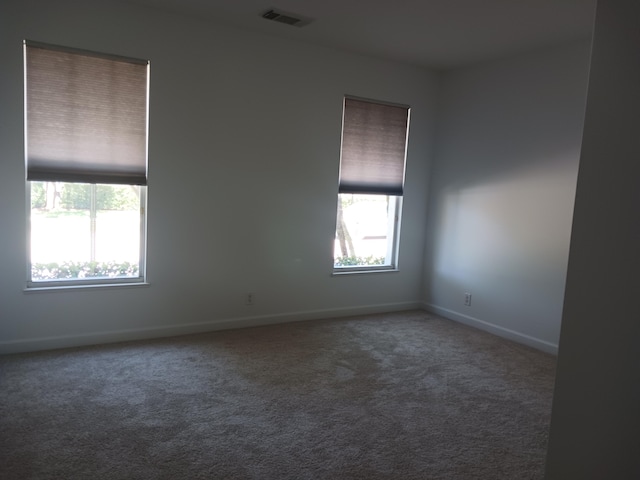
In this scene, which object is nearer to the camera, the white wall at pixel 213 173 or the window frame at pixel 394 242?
the white wall at pixel 213 173

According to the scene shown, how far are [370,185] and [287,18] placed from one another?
197 cm

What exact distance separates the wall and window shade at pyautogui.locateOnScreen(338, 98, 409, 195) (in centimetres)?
344

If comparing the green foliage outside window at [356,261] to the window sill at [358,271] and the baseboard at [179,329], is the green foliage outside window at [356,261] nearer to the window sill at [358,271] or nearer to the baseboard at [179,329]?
the window sill at [358,271]

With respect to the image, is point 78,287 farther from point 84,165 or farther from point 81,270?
point 84,165

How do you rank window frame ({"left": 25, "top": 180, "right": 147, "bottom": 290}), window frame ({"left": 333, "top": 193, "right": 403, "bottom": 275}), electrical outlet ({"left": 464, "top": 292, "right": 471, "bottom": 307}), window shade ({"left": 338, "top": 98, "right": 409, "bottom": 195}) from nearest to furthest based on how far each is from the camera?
window frame ({"left": 25, "top": 180, "right": 147, "bottom": 290}) → window shade ({"left": 338, "top": 98, "right": 409, "bottom": 195}) → electrical outlet ({"left": 464, "top": 292, "right": 471, "bottom": 307}) → window frame ({"left": 333, "top": 193, "right": 403, "bottom": 275})

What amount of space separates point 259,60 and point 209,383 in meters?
2.87

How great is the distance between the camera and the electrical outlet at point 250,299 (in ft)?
15.2

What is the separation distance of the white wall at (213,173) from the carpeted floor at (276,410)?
32cm

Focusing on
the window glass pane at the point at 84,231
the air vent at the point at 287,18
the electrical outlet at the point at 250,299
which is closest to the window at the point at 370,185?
the electrical outlet at the point at 250,299

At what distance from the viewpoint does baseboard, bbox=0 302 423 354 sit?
3.75 meters

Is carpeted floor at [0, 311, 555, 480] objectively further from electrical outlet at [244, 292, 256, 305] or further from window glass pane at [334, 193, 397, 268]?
window glass pane at [334, 193, 397, 268]

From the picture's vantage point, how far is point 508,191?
4.70m

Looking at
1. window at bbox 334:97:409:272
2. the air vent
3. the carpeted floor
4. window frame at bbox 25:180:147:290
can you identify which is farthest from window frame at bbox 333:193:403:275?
window frame at bbox 25:180:147:290

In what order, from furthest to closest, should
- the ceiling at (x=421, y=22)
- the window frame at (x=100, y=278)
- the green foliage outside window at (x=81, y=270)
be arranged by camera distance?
the green foliage outside window at (x=81, y=270) → the window frame at (x=100, y=278) → the ceiling at (x=421, y=22)
